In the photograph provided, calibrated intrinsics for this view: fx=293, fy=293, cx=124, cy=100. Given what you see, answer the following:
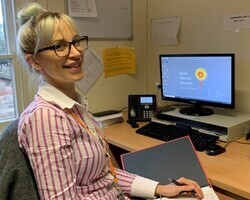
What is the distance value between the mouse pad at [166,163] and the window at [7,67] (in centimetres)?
83

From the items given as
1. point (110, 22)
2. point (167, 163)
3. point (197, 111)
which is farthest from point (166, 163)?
point (110, 22)

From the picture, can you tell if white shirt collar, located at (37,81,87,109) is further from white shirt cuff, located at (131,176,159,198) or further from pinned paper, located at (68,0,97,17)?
pinned paper, located at (68,0,97,17)

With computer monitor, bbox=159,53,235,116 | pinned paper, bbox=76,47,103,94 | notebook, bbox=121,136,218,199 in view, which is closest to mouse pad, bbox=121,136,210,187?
notebook, bbox=121,136,218,199

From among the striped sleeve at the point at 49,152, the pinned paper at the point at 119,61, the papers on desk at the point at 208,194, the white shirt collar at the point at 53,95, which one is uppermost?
the pinned paper at the point at 119,61

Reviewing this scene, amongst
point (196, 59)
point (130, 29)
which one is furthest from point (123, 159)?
point (130, 29)

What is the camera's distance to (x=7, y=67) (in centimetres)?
174

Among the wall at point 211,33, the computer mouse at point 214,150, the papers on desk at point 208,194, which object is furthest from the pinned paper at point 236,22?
the papers on desk at point 208,194

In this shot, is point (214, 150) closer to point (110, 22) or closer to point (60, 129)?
point (60, 129)

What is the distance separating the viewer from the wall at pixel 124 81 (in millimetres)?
2093

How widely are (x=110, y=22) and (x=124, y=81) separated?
1.49 feet

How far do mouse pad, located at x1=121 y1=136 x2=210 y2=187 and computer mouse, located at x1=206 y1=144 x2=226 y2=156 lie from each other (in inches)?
3.0

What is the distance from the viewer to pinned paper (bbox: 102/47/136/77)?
2.12 meters

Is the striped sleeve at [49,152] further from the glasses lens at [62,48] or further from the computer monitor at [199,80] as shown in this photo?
the computer monitor at [199,80]

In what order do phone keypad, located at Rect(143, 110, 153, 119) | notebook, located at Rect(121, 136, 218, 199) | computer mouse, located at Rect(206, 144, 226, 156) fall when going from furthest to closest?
1. phone keypad, located at Rect(143, 110, 153, 119)
2. computer mouse, located at Rect(206, 144, 226, 156)
3. notebook, located at Rect(121, 136, 218, 199)
